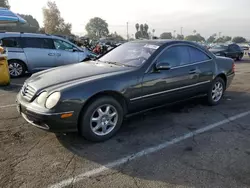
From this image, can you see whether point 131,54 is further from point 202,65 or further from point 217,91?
point 217,91

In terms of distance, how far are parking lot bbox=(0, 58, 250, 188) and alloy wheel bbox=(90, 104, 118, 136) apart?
0.64 feet

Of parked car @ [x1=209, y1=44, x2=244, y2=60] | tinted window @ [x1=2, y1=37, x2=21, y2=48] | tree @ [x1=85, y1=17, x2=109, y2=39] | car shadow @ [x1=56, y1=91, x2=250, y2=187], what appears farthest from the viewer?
tree @ [x1=85, y1=17, x2=109, y2=39]

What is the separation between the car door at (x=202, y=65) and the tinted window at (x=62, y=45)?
22.1ft

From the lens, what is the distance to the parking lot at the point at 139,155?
2725mm

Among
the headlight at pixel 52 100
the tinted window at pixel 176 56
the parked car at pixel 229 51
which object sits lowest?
the headlight at pixel 52 100

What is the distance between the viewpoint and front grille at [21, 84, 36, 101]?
3.48 meters

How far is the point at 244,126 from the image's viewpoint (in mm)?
4355

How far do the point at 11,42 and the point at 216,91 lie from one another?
25.3ft

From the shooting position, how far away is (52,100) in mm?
3213

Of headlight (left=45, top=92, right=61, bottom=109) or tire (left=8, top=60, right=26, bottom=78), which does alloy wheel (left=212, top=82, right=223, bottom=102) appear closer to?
headlight (left=45, top=92, right=61, bottom=109)

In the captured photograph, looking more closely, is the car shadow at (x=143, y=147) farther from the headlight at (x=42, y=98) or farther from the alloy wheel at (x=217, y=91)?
the headlight at (x=42, y=98)

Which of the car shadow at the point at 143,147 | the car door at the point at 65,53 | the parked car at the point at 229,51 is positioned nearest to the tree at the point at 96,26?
the parked car at the point at 229,51

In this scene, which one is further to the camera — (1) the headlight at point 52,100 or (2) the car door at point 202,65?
(2) the car door at point 202,65

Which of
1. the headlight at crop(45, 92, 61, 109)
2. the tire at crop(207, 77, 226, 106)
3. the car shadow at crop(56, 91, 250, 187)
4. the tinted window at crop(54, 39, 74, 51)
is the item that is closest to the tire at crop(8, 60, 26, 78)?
the tinted window at crop(54, 39, 74, 51)
